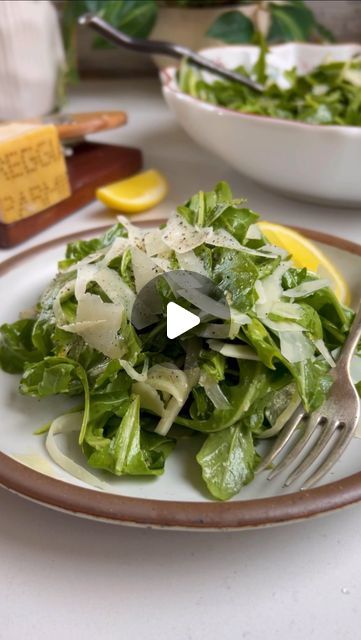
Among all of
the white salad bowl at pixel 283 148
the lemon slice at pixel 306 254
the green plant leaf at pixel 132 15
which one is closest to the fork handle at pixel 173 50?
the white salad bowl at pixel 283 148

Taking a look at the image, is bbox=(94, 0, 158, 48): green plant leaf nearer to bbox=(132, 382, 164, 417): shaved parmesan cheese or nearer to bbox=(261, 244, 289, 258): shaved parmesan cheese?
bbox=(261, 244, 289, 258): shaved parmesan cheese

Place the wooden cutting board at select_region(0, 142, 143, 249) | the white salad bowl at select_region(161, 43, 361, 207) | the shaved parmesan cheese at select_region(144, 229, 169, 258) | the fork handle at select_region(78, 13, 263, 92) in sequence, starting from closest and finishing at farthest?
the shaved parmesan cheese at select_region(144, 229, 169, 258) → the white salad bowl at select_region(161, 43, 361, 207) → the wooden cutting board at select_region(0, 142, 143, 249) → the fork handle at select_region(78, 13, 263, 92)

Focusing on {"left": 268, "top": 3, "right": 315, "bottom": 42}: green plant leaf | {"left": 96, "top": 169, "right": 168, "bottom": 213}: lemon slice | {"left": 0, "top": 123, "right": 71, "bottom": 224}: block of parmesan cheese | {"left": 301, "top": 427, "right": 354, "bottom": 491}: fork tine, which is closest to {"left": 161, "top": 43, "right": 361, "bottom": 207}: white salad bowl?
{"left": 96, "top": 169, "right": 168, "bottom": 213}: lemon slice

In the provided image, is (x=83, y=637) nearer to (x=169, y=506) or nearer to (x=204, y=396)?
(x=169, y=506)

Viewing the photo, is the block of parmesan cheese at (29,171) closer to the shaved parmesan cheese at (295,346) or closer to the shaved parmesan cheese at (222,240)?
the shaved parmesan cheese at (222,240)

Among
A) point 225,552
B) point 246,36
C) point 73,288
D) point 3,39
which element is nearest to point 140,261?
point 73,288

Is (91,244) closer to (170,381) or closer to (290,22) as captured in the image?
(170,381)

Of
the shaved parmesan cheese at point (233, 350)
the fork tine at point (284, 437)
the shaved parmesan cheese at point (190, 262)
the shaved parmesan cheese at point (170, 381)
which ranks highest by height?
the shaved parmesan cheese at point (190, 262)
